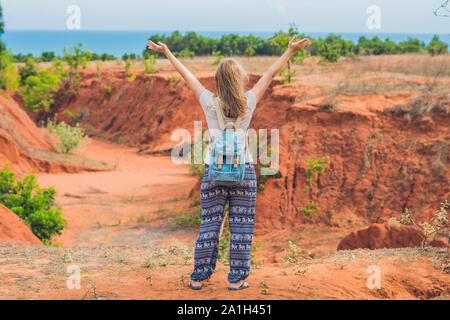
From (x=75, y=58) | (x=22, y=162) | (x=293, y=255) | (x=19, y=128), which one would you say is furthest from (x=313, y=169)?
(x=75, y=58)

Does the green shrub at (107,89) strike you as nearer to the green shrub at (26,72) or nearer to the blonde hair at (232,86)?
the green shrub at (26,72)

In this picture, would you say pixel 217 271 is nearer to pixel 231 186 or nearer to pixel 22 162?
pixel 231 186

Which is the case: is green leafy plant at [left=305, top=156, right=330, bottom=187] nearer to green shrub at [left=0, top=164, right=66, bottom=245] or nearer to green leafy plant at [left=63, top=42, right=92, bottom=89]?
green shrub at [left=0, top=164, right=66, bottom=245]

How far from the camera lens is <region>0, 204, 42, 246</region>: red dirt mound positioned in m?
6.47

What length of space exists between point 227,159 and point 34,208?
5.70 m

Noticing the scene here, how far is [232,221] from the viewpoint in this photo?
3.66 metres

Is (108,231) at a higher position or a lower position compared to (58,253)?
lower

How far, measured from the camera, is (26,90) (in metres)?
27.3

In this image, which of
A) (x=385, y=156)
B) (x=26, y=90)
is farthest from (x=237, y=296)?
(x=26, y=90)

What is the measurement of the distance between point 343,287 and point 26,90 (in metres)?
26.7

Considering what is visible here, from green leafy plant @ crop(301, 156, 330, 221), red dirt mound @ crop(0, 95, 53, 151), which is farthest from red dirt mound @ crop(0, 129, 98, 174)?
green leafy plant @ crop(301, 156, 330, 221)

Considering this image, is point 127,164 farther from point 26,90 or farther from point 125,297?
point 125,297

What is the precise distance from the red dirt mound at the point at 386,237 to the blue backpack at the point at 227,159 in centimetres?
378

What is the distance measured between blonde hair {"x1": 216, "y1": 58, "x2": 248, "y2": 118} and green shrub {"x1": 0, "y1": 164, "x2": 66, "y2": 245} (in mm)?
5178
